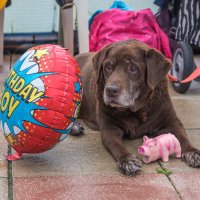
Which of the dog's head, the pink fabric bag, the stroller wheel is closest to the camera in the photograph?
the dog's head

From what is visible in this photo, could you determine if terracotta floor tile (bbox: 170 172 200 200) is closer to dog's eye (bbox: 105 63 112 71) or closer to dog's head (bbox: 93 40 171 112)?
dog's head (bbox: 93 40 171 112)

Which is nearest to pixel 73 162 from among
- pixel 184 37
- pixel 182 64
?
pixel 182 64

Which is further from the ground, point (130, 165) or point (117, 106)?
point (117, 106)

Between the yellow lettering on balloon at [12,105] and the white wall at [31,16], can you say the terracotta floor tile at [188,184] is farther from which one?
the white wall at [31,16]

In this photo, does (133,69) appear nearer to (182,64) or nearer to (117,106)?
(117,106)

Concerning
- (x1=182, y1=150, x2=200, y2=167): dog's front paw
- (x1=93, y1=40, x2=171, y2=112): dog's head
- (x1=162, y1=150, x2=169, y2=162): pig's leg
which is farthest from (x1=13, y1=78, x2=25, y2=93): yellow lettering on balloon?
(x1=182, y1=150, x2=200, y2=167): dog's front paw

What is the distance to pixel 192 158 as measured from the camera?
3695mm

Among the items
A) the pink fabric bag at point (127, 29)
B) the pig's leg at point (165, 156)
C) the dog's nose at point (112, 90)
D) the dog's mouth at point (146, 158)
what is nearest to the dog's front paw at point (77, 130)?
the dog's nose at point (112, 90)

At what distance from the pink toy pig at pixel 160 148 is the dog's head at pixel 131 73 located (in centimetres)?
33

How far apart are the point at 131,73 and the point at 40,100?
2.65 ft

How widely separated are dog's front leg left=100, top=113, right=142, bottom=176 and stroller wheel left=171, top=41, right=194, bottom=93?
5.17 feet

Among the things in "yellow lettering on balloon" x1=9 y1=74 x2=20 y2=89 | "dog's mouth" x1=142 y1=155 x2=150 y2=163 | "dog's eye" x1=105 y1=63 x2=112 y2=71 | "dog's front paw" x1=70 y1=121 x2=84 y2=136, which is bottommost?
"dog's front paw" x1=70 y1=121 x2=84 y2=136

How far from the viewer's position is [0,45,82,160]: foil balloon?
11.0ft

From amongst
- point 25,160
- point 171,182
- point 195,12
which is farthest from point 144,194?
point 195,12
